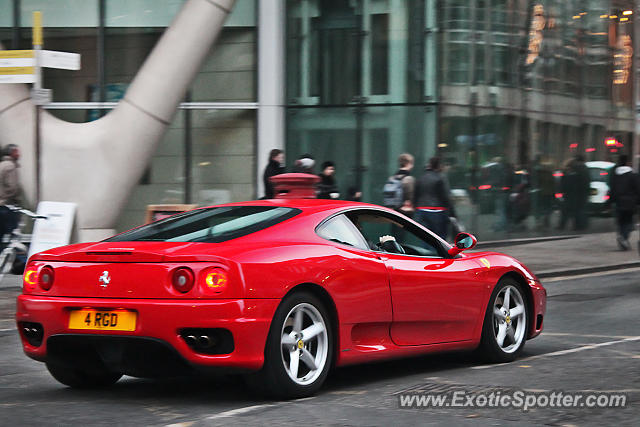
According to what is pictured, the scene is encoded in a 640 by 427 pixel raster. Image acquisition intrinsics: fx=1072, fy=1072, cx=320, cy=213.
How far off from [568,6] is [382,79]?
6763 mm

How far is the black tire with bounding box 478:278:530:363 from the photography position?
776cm

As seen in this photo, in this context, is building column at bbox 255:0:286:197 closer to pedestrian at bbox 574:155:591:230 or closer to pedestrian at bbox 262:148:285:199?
pedestrian at bbox 262:148:285:199

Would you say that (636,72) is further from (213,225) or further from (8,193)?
(213,225)

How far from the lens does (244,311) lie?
590cm

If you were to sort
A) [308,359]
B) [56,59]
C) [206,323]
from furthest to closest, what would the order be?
[56,59]
[308,359]
[206,323]

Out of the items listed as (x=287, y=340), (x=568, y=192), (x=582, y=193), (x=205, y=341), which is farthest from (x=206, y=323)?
(x=582, y=193)

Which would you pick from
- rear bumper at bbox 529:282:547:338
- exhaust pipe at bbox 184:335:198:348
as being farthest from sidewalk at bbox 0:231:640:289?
exhaust pipe at bbox 184:335:198:348

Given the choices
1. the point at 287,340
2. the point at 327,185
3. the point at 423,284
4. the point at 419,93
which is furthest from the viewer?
the point at 419,93

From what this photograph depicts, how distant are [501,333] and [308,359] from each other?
2.12 metres

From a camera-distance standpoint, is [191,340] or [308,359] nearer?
[191,340]

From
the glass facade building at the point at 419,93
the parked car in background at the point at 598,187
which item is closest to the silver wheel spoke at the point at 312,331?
the glass facade building at the point at 419,93

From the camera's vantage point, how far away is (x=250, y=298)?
5.93m

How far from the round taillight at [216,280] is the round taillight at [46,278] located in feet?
3.52

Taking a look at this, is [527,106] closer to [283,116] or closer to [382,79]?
[382,79]
